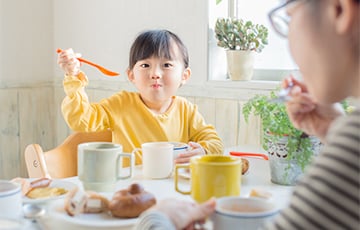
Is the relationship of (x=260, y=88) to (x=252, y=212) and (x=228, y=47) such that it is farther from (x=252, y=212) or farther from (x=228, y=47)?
(x=252, y=212)

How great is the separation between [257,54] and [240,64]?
0.51ft

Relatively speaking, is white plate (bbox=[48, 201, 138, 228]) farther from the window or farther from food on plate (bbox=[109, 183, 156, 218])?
the window

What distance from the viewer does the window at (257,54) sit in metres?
1.85

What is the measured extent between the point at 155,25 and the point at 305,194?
163cm

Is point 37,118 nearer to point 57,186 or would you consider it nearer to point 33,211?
point 57,186

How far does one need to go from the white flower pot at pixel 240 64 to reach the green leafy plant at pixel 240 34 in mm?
25

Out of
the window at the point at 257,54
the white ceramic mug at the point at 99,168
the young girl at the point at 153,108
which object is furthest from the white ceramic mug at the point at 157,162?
the window at the point at 257,54

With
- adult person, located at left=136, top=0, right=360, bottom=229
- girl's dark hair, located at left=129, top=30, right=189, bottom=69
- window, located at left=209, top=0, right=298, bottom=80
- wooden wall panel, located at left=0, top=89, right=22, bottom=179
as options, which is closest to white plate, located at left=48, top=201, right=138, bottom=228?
adult person, located at left=136, top=0, right=360, bottom=229

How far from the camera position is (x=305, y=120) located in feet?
2.99

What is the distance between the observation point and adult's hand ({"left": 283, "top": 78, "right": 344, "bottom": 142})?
35.1 inches

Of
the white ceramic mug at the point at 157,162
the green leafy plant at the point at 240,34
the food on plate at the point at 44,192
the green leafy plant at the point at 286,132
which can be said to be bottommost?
the food on plate at the point at 44,192

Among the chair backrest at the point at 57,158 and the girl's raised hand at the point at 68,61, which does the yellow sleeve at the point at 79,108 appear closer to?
the girl's raised hand at the point at 68,61


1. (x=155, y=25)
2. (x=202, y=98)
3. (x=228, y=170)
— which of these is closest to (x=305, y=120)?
(x=228, y=170)

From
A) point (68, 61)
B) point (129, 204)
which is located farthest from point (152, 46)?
point (129, 204)
